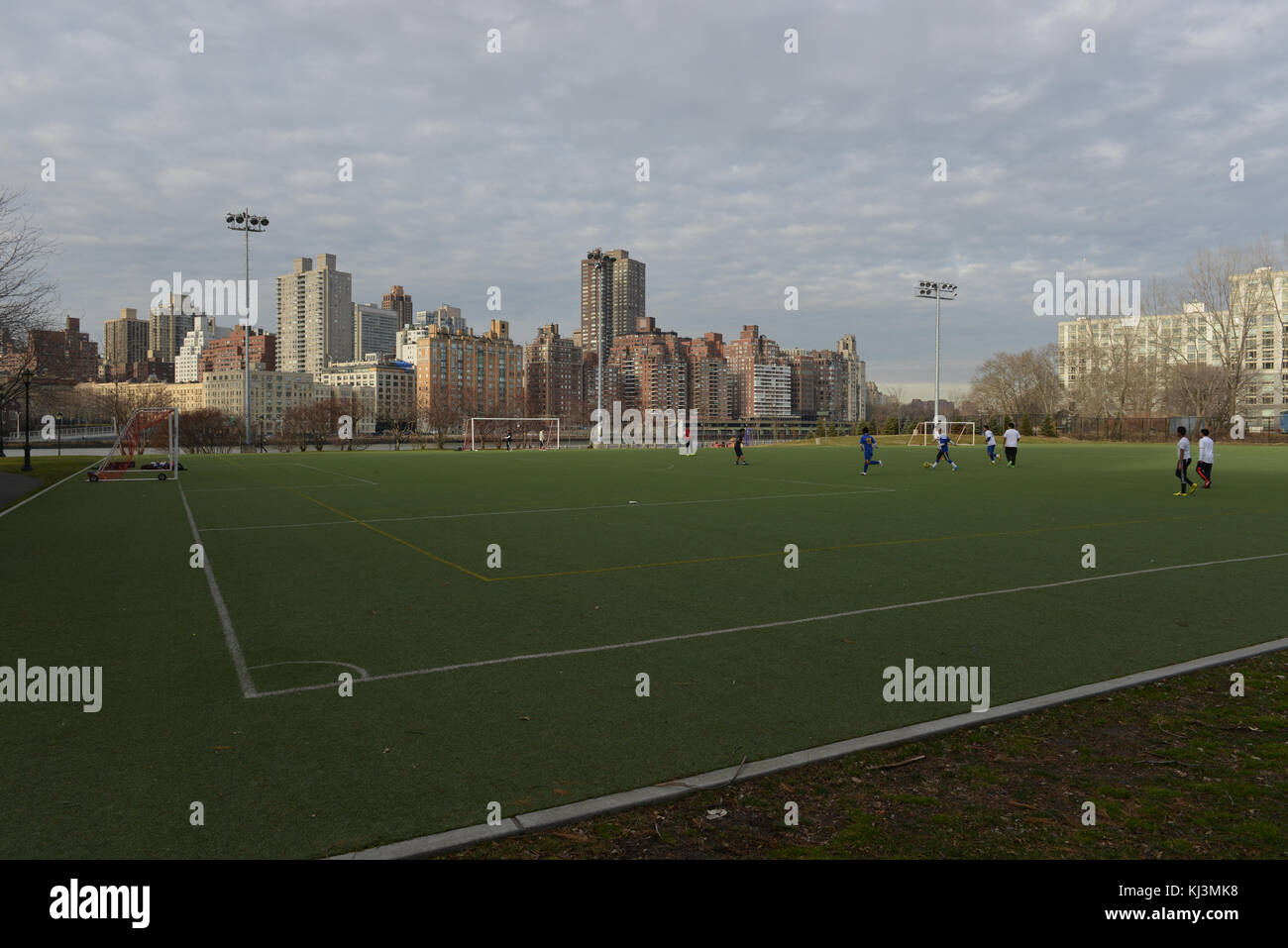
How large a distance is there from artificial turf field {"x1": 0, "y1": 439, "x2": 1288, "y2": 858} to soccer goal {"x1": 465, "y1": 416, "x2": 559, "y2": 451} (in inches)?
2359

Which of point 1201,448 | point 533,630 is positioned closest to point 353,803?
point 533,630

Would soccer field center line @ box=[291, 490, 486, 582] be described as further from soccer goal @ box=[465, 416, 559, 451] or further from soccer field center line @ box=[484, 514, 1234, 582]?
soccer goal @ box=[465, 416, 559, 451]

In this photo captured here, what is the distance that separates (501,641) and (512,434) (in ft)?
289

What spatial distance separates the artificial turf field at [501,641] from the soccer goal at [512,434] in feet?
197

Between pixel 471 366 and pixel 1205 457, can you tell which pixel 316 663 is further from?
pixel 471 366

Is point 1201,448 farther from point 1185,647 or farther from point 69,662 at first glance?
point 69,662

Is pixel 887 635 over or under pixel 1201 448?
under

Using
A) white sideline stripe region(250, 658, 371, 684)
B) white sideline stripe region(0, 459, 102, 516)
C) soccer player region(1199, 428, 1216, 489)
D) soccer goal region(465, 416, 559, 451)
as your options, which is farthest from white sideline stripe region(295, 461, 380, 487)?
soccer goal region(465, 416, 559, 451)

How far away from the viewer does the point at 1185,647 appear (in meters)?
7.92

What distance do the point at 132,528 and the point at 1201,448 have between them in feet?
97.7

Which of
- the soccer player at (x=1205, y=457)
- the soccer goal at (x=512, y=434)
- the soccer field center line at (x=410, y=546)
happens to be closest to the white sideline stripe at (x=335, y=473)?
the soccer field center line at (x=410, y=546)

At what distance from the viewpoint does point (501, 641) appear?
823 centimetres

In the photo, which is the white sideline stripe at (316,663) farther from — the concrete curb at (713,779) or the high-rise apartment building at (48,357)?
the high-rise apartment building at (48,357)
